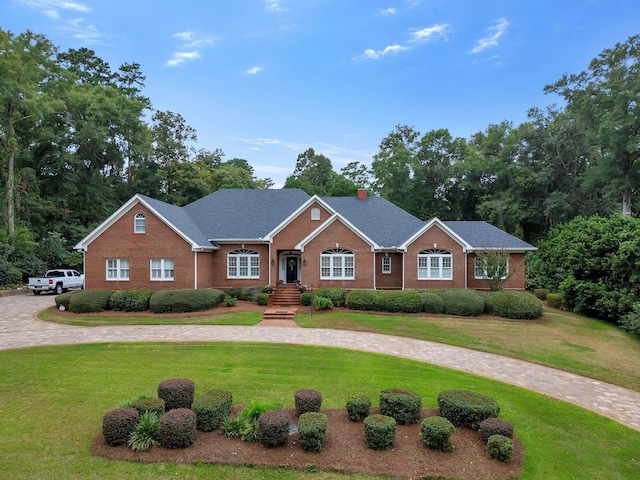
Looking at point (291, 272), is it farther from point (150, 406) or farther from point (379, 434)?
point (379, 434)

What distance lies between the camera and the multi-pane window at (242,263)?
86.9 feet

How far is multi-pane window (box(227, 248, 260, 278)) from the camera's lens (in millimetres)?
26494

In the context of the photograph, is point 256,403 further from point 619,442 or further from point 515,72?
point 515,72

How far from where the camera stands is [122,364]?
1130 cm

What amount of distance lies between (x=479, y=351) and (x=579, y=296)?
11.6 m

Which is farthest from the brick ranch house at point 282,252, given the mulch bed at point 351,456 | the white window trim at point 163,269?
the mulch bed at point 351,456

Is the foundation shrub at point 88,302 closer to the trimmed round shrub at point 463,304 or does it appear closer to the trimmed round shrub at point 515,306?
the trimmed round shrub at point 463,304

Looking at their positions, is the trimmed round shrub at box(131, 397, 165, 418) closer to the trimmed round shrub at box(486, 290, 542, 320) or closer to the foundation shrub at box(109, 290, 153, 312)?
the foundation shrub at box(109, 290, 153, 312)

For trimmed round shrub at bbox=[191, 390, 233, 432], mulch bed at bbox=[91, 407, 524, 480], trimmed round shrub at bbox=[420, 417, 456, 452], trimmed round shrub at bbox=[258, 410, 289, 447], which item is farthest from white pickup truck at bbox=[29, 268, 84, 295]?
trimmed round shrub at bbox=[420, 417, 456, 452]

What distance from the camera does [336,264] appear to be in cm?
2442

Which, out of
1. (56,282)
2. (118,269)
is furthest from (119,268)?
(56,282)

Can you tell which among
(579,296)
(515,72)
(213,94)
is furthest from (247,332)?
(515,72)

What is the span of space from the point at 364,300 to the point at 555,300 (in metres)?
13.1

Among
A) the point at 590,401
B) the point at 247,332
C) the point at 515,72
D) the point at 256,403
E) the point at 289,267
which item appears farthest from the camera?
the point at 289,267
